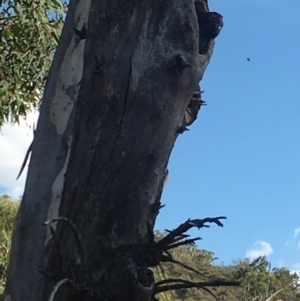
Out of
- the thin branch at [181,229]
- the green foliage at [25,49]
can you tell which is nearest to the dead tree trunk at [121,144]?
the thin branch at [181,229]

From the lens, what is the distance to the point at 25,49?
7082mm

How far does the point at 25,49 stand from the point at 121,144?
5763 millimetres

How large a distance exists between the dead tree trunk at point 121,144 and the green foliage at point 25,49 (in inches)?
214

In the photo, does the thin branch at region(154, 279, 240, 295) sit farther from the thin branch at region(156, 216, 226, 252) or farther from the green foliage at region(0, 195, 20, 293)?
the green foliage at region(0, 195, 20, 293)

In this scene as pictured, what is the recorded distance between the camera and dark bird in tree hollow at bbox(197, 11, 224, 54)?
1.80m

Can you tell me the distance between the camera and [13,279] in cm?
249

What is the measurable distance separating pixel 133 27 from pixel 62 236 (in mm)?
524

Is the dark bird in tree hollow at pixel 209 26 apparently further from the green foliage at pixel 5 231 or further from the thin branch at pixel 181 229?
the green foliage at pixel 5 231

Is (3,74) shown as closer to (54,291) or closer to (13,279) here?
(13,279)

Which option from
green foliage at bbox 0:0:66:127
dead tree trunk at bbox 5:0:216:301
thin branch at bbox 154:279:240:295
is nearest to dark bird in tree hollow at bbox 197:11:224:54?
dead tree trunk at bbox 5:0:216:301

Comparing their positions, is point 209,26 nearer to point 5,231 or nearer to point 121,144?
point 121,144

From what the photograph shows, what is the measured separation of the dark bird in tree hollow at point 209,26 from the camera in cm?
180

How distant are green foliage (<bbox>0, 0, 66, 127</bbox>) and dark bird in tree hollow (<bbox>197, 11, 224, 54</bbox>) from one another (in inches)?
209

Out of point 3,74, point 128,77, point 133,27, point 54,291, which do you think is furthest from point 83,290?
point 3,74
